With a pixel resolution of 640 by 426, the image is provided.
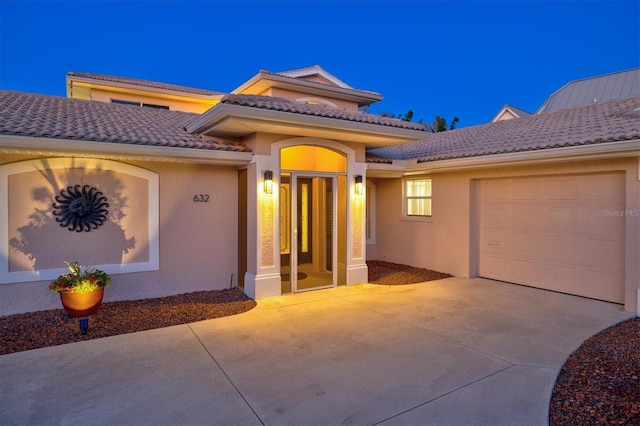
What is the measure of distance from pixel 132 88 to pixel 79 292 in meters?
11.0

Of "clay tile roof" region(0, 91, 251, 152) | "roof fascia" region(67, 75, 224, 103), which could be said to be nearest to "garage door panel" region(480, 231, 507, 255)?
"clay tile roof" region(0, 91, 251, 152)

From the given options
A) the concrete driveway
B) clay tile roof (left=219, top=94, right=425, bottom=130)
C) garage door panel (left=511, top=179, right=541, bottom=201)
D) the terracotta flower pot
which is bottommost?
the concrete driveway

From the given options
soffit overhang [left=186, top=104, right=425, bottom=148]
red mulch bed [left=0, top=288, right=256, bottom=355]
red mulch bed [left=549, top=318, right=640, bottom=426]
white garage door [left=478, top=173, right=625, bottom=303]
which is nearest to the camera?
red mulch bed [left=549, top=318, right=640, bottom=426]

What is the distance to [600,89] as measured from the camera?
1798 cm

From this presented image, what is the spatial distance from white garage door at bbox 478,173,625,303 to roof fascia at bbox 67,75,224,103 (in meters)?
12.1

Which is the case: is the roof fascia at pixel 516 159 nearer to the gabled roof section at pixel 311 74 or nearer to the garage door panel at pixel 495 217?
the garage door panel at pixel 495 217

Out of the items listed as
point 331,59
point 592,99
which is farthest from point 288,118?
point 331,59

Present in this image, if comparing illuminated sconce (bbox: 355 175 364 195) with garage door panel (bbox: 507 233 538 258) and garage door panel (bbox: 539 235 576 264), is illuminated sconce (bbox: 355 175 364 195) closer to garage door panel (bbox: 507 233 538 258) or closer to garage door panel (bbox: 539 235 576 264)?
garage door panel (bbox: 507 233 538 258)

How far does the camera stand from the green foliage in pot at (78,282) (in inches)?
249

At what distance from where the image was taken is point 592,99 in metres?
17.7

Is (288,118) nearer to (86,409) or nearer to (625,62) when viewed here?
(86,409)

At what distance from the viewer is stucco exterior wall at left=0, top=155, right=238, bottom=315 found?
686 cm

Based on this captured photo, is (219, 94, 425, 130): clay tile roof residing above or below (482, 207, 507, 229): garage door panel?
above

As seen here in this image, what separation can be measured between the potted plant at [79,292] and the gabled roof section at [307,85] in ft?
30.8
